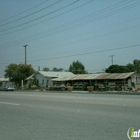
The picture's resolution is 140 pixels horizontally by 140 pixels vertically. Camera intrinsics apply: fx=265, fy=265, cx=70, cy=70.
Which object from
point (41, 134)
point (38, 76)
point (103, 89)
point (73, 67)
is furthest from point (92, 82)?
point (73, 67)

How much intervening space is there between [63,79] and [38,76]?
16.3 meters

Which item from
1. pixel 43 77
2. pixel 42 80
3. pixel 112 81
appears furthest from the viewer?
pixel 42 80

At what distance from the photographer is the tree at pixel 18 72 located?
70025 mm

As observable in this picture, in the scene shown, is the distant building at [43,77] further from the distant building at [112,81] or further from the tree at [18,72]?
the distant building at [112,81]

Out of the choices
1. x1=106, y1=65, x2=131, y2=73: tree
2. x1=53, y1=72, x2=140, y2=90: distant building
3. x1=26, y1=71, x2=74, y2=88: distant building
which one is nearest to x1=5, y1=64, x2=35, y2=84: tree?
x1=26, y1=71, x2=74, y2=88: distant building

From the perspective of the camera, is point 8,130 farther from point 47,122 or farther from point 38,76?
point 38,76

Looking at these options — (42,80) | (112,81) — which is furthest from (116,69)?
(112,81)

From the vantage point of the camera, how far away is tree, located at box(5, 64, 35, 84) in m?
70.0

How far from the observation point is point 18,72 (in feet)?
232

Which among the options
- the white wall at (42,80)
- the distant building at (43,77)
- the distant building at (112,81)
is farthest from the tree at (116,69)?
the distant building at (112,81)

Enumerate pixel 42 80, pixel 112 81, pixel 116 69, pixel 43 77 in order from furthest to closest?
1. pixel 116 69
2. pixel 42 80
3. pixel 43 77
4. pixel 112 81

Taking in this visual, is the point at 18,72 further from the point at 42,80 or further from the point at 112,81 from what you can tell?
the point at 112,81

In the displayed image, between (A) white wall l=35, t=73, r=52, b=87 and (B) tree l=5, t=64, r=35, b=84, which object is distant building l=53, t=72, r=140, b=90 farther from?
(B) tree l=5, t=64, r=35, b=84

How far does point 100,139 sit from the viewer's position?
734 centimetres
